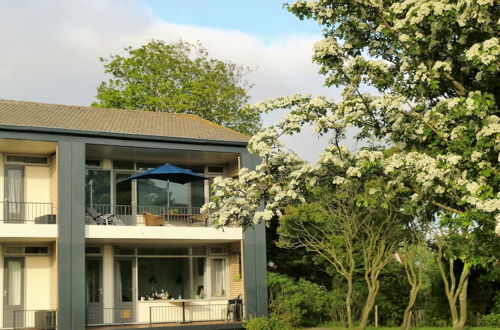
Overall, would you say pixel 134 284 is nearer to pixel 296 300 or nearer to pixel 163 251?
pixel 163 251

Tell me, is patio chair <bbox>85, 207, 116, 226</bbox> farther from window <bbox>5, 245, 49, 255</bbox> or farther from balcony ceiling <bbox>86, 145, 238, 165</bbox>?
balcony ceiling <bbox>86, 145, 238, 165</bbox>

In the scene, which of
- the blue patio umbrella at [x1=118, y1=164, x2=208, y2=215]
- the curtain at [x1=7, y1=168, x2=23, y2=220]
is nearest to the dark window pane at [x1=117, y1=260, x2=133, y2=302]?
the blue patio umbrella at [x1=118, y1=164, x2=208, y2=215]

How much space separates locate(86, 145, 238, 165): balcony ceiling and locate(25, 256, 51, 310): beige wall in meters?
3.82

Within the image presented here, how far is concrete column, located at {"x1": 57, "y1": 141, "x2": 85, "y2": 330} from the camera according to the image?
75.7ft

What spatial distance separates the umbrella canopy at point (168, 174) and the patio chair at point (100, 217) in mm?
1281

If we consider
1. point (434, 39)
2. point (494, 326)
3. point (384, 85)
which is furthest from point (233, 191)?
point (494, 326)

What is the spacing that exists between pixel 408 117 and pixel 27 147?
46.0ft

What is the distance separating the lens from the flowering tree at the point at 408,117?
12320 mm

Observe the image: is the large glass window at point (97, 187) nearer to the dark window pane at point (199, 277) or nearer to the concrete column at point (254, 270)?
the dark window pane at point (199, 277)

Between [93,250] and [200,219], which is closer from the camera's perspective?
[93,250]

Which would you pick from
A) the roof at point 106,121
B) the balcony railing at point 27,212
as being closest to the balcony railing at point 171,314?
the balcony railing at point 27,212

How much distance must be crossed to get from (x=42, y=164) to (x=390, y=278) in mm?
14350

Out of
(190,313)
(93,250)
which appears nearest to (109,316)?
(93,250)

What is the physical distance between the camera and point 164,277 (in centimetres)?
2681
